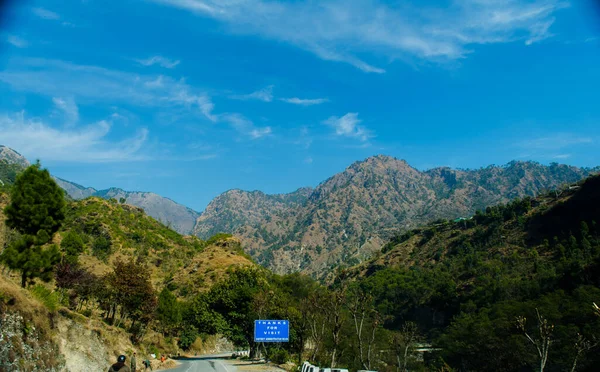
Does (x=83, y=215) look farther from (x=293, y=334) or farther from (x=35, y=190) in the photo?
(x=35, y=190)

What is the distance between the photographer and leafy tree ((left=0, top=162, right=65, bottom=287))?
Result: 22359 millimetres

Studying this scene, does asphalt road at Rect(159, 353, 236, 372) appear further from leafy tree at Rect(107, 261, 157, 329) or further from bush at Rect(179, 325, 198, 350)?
bush at Rect(179, 325, 198, 350)

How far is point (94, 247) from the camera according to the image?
9262cm

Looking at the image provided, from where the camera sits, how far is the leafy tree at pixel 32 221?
22359 millimetres

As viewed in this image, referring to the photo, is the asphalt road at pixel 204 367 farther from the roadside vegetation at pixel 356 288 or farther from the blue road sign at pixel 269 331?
the roadside vegetation at pixel 356 288

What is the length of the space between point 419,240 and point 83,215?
5686 inches

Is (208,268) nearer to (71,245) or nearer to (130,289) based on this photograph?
(71,245)

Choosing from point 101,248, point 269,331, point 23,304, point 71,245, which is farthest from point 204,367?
point 101,248

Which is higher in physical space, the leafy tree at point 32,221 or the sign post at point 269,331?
the leafy tree at point 32,221

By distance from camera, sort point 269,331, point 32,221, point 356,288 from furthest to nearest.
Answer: point 356,288, point 269,331, point 32,221

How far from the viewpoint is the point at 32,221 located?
891 inches

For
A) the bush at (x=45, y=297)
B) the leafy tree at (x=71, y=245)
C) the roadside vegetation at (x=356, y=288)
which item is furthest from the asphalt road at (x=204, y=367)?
the leafy tree at (x=71, y=245)

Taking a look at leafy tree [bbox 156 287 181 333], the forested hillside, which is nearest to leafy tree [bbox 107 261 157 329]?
leafy tree [bbox 156 287 181 333]

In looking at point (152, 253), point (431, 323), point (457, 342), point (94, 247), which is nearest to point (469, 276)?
point (431, 323)
